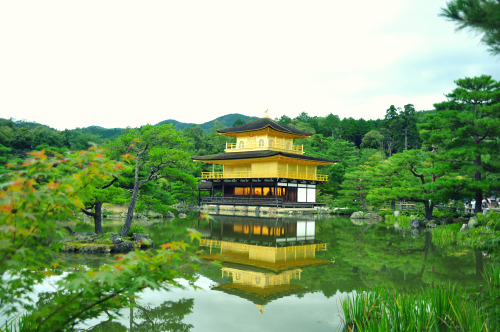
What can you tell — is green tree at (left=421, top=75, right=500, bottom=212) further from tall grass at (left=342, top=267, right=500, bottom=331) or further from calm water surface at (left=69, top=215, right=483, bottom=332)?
tall grass at (left=342, top=267, right=500, bottom=331)

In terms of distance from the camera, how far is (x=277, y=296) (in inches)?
253

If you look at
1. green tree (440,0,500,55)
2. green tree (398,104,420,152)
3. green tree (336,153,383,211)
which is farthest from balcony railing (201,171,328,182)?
green tree (398,104,420,152)

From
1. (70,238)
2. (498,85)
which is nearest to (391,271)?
(70,238)

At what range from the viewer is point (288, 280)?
297 inches

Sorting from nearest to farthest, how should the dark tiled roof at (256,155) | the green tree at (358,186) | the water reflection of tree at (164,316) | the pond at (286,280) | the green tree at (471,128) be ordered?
1. the water reflection of tree at (164,316)
2. the pond at (286,280)
3. the green tree at (471,128)
4. the green tree at (358,186)
5. the dark tiled roof at (256,155)

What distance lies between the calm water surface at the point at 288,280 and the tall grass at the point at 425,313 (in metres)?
0.56

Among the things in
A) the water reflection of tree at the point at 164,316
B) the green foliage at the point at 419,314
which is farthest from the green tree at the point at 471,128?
the water reflection of tree at the point at 164,316

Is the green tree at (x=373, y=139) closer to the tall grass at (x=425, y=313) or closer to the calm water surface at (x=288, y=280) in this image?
the calm water surface at (x=288, y=280)

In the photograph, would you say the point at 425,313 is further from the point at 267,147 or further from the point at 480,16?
the point at 267,147

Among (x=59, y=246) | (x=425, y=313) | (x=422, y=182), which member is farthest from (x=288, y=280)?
(x=422, y=182)

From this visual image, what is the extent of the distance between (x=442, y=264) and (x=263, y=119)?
93.9 ft

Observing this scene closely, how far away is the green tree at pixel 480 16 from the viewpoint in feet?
11.8

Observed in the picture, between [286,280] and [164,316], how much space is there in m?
3.00

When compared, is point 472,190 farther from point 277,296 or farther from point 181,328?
point 181,328
